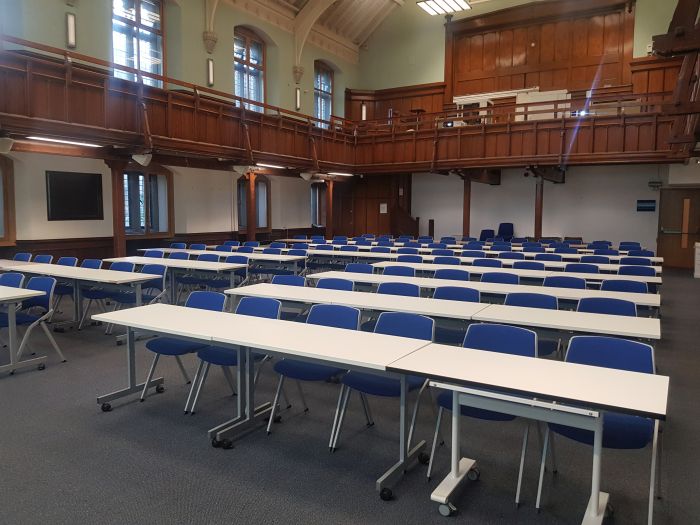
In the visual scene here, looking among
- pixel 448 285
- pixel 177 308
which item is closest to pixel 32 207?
pixel 177 308

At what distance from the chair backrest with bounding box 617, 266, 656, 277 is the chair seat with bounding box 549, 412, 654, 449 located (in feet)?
16.7

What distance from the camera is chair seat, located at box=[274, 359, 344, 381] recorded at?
153 inches

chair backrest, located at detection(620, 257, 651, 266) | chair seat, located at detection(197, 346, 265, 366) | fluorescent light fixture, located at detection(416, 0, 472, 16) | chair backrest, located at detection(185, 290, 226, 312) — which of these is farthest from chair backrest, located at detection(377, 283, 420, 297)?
fluorescent light fixture, located at detection(416, 0, 472, 16)

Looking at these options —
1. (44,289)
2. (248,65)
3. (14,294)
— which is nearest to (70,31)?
(248,65)

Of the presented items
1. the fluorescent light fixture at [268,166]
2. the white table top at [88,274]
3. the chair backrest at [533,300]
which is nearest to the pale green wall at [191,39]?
the fluorescent light fixture at [268,166]

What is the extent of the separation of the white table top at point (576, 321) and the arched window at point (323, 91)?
54.5 ft

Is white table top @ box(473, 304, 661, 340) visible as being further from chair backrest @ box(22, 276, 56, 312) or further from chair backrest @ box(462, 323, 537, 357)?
chair backrest @ box(22, 276, 56, 312)

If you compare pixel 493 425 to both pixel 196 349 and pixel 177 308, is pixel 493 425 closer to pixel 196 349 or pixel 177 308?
pixel 196 349

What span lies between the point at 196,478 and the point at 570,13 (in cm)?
1986

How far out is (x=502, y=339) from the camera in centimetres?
365

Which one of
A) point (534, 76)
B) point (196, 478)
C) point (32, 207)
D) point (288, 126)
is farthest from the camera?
point (534, 76)

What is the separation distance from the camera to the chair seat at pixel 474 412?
3156 mm

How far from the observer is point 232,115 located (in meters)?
12.5

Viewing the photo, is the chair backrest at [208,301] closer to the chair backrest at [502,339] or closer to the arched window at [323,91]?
the chair backrest at [502,339]
